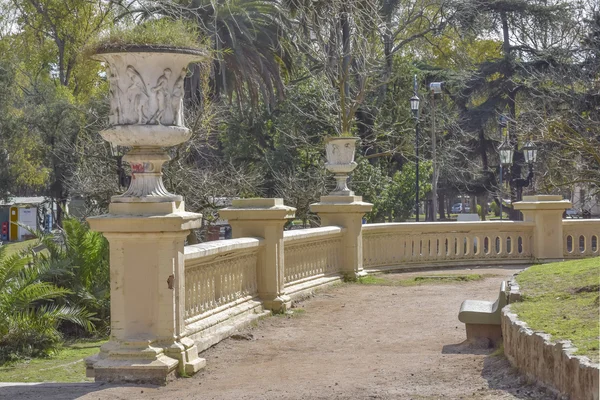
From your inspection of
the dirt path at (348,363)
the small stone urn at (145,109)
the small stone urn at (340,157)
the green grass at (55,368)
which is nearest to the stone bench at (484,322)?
the dirt path at (348,363)

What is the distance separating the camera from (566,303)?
8.62 meters

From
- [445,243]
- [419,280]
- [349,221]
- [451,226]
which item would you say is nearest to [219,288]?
[349,221]

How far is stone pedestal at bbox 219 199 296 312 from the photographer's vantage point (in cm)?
1246

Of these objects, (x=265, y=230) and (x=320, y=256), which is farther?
(x=320, y=256)

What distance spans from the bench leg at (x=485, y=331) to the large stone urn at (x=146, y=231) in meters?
2.78

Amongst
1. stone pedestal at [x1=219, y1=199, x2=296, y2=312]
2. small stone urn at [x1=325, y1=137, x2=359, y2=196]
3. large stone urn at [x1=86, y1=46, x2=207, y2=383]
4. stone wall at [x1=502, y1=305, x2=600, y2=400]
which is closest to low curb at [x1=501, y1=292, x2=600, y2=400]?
stone wall at [x1=502, y1=305, x2=600, y2=400]

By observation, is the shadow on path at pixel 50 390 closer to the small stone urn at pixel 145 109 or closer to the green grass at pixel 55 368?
the small stone urn at pixel 145 109

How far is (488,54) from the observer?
53.9 m

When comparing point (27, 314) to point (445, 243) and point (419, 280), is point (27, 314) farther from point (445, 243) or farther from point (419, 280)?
point (445, 243)

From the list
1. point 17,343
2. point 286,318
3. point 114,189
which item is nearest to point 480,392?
point 286,318

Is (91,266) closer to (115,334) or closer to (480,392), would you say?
(115,334)

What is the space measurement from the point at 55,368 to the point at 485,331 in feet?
18.1

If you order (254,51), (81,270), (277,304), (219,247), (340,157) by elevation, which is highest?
(254,51)

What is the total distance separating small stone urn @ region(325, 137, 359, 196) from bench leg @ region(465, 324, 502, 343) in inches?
313
